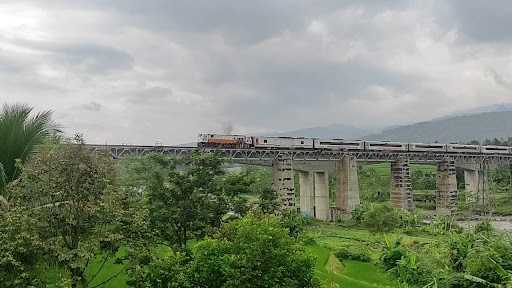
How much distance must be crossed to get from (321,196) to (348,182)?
17.7ft

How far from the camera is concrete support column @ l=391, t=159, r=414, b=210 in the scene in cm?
7381

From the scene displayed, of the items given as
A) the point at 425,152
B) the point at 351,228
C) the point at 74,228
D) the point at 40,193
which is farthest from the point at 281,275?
the point at 425,152

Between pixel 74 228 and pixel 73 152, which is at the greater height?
pixel 73 152

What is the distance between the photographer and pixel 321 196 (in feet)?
240

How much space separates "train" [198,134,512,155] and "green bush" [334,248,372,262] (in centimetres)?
2619

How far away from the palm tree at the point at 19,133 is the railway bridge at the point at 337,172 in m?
44.7

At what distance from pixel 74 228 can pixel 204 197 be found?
9793mm

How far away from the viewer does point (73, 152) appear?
1536 cm

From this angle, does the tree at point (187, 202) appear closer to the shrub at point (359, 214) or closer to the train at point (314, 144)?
the train at point (314, 144)

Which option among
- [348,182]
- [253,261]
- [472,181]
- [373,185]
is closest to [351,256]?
[253,261]

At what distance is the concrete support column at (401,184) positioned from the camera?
7381 centimetres

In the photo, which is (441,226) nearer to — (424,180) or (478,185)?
(478,185)

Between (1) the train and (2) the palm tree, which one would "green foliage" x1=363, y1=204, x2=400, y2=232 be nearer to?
(1) the train

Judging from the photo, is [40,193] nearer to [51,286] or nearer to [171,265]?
[51,286]
